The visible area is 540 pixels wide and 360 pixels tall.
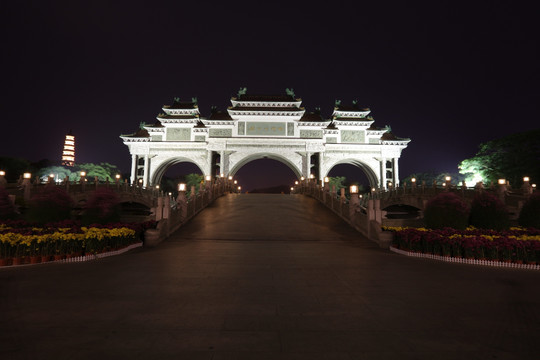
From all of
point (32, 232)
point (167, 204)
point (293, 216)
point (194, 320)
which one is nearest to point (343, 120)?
point (293, 216)

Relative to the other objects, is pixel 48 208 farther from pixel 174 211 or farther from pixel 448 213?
pixel 448 213

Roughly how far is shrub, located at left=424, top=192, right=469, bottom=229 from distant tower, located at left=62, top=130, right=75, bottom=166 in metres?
64.9

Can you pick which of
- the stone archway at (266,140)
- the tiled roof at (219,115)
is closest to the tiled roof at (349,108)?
the stone archway at (266,140)

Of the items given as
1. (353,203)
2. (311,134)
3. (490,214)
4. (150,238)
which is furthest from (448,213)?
(311,134)

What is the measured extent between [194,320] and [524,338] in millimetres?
3599

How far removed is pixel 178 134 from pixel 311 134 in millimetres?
17351

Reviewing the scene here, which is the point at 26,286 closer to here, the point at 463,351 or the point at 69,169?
the point at 463,351

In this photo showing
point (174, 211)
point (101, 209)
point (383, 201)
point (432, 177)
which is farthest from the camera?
point (432, 177)

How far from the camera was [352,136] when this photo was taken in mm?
41844

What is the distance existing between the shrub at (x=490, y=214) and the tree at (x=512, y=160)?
22035 mm

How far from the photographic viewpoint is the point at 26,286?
17.3 ft

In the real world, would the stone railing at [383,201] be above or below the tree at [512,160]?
below

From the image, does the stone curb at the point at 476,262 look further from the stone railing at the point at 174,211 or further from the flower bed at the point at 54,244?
the flower bed at the point at 54,244

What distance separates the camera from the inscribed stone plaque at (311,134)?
39312 mm
